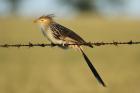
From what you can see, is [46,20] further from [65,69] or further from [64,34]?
[65,69]

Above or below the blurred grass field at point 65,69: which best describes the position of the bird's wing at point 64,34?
above

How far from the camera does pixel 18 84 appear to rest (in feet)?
41.9

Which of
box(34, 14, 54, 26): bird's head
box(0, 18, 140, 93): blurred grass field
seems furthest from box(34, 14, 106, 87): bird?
box(0, 18, 140, 93): blurred grass field

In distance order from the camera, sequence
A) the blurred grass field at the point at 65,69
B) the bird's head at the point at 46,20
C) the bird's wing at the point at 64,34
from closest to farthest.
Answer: the bird's wing at the point at 64,34, the bird's head at the point at 46,20, the blurred grass field at the point at 65,69

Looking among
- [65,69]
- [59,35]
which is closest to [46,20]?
[59,35]

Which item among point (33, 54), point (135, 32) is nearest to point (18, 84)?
point (33, 54)

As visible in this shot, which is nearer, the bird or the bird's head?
the bird

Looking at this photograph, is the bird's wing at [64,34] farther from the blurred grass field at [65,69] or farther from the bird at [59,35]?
the blurred grass field at [65,69]

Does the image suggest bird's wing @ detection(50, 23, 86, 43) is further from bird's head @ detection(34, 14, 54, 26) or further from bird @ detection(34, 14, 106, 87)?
bird's head @ detection(34, 14, 54, 26)

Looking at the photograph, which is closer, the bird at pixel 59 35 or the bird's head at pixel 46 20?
the bird at pixel 59 35

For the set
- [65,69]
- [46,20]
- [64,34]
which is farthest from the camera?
[65,69]

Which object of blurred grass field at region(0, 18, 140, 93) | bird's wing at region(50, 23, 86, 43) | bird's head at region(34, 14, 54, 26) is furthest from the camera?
blurred grass field at region(0, 18, 140, 93)

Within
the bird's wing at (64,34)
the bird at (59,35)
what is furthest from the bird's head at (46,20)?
the bird's wing at (64,34)

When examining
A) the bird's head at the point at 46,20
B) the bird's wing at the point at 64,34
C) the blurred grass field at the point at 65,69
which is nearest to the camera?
the bird's wing at the point at 64,34
